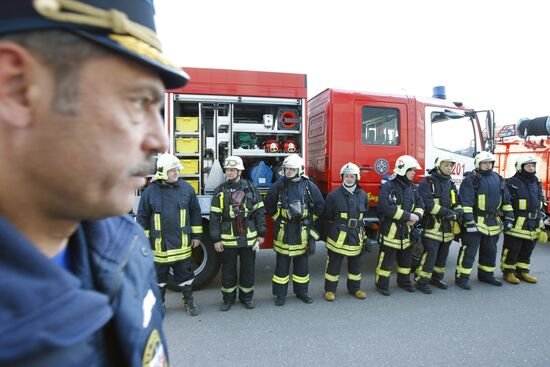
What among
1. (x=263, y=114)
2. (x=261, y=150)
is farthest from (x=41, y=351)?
(x=263, y=114)

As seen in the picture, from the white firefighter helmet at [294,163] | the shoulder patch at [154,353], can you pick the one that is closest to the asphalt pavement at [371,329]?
the white firefighter helmet at [294,163]

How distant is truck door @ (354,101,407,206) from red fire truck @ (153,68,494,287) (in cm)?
1

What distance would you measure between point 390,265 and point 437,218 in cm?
103

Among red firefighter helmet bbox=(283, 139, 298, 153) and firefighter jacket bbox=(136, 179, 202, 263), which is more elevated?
red firefighter helmet bbox=(283, 139, 298, 153)

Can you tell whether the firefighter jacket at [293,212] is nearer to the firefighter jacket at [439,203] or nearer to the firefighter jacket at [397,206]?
the firefighter jacket at [397,206]

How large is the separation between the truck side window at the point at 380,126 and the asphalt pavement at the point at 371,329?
7.19 feet

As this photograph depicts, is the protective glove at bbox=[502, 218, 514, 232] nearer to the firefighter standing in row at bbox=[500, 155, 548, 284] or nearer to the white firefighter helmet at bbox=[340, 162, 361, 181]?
the firefighter standing in row at bbox=[500, 155, 548, 284]

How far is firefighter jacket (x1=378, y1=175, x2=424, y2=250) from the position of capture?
178 inches

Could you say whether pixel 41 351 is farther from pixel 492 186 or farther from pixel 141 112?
pixel 492 186

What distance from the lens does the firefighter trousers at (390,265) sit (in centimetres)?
455

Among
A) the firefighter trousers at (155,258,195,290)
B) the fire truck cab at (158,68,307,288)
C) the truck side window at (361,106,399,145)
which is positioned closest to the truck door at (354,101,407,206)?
the truck side window at (361,106,399,145)

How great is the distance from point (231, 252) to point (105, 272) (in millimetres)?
3495

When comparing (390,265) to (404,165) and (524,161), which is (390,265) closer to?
(404,165)

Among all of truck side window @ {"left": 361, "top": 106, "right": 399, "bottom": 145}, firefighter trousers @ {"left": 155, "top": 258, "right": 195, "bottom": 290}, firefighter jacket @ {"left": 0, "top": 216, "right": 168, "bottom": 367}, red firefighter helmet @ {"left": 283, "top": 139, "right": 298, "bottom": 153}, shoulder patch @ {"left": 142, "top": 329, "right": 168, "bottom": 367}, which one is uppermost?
truck side window @ {"left": 361, "top": 106, "right": 399, "bottom": 145}
